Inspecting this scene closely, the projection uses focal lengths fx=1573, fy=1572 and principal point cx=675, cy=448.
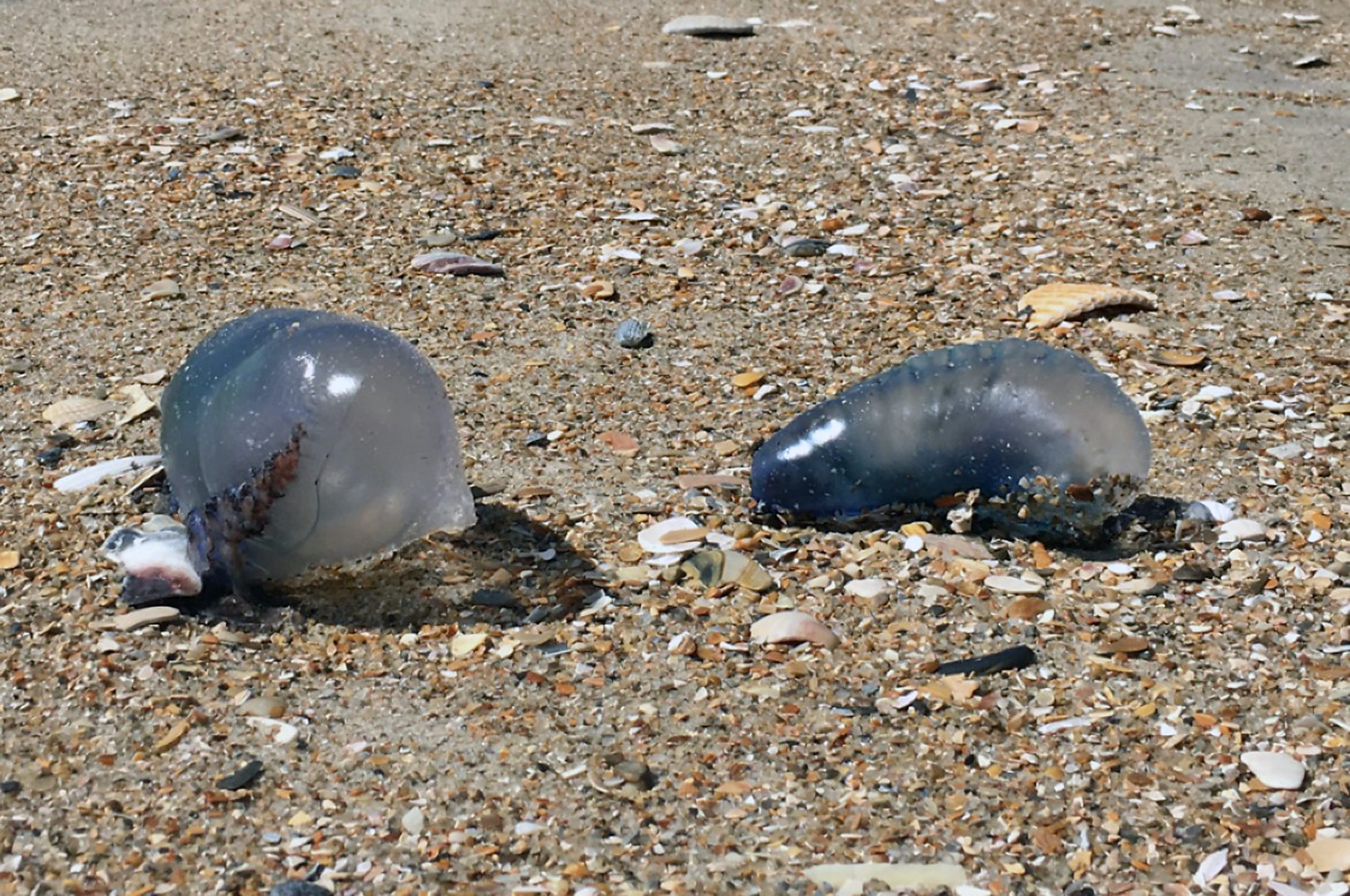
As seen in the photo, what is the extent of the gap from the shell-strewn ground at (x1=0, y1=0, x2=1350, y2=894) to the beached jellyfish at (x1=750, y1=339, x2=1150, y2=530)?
9 cm

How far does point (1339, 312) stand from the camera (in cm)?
346

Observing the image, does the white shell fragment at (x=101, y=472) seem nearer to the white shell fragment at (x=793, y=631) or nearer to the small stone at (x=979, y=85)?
the white shell fragment at (x=793, y=631)

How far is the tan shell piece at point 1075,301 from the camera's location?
346cm

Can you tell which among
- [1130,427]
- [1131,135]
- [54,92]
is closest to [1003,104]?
[1131,135]

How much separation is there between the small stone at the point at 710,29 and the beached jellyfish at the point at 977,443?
3298 millimetres

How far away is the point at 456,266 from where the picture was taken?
380 centimetres

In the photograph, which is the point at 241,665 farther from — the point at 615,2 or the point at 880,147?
the point at 615,2

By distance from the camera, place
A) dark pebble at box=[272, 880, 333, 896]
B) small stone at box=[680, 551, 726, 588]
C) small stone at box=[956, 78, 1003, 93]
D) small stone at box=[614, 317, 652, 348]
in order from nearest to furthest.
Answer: dark pebble at box=[272, 880, 333, 896]
small stone at box=[680, 551, 726, 588]
small stone at box=[614, 317, 652, 348]
small stone at box=[956, 78, 1003, 93]

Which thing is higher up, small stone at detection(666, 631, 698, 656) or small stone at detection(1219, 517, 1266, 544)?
small stone at detection(666, 631, 698, 656)

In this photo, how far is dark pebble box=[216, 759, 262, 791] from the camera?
204 cm

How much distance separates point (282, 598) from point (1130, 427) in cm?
139

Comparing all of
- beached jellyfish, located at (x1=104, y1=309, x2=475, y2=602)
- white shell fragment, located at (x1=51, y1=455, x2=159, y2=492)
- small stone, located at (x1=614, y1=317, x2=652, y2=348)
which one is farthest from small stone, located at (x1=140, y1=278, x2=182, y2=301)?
beached jellyfish, located at (x1=104, y1=309, x2=475, y2=602)

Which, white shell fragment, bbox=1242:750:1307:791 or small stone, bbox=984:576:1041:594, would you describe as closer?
white shell fragment, bbox=1242:750:1307:791

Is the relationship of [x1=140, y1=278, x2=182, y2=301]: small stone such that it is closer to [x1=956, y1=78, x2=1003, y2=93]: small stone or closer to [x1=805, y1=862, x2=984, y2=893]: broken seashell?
[x1=805, y1=862, x2=984, y2=893]: broken seashell
